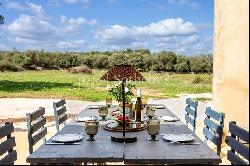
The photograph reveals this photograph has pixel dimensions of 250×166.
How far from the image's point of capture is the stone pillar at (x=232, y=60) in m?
5.63

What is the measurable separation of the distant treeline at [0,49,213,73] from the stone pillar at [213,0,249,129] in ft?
79.8

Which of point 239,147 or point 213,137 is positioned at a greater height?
point 239,147

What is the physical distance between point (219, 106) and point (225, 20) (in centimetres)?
135

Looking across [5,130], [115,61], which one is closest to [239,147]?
[5,130]

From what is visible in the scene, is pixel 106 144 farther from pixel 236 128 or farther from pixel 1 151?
pixel 236 128

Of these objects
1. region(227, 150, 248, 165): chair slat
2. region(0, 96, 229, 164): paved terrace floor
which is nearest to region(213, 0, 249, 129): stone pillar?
region(0, 96, 229, 164): paved terrace floor

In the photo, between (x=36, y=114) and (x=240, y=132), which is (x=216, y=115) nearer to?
(x=240, y=132)

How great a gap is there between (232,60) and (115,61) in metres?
30.2

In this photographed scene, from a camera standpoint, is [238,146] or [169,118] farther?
[169,118]

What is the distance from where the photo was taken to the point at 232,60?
20.5ft

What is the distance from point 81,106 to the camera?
1156 cm

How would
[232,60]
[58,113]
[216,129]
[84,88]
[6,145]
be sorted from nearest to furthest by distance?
[6,145] → [216,129] → [58,113] → [232,60] → [84,88]

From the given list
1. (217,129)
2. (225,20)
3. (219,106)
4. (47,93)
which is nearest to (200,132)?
(219,106)

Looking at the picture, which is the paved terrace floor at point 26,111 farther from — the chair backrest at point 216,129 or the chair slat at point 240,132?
the chair slat at point 240,132
